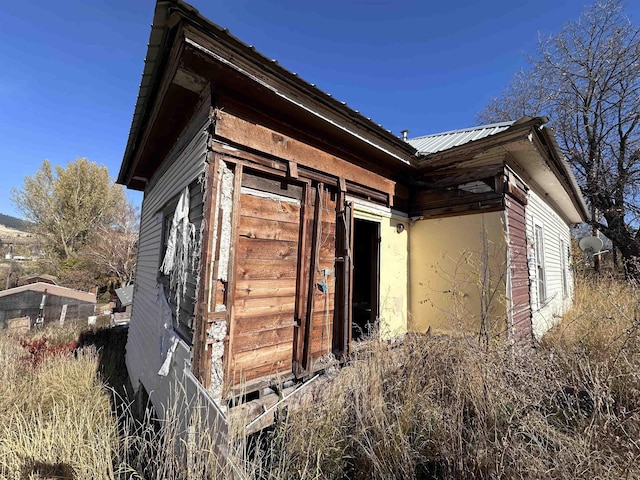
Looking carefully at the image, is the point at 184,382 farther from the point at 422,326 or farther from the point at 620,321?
the point at 620,321

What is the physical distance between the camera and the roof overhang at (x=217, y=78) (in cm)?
238

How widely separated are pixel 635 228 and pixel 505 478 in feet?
58.3

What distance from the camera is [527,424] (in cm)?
215

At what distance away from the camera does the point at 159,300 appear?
14.5 feet

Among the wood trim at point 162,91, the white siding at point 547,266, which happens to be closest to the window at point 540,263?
the white siding at point 547,266

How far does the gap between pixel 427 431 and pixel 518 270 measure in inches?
148

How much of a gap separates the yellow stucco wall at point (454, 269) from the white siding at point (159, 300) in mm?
3929

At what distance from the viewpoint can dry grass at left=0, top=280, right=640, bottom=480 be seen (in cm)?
192

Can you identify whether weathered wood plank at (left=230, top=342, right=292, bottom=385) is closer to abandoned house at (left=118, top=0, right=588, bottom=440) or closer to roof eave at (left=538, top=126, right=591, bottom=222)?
abandoned house at (left=118, top=0, right=588, bottom=440)

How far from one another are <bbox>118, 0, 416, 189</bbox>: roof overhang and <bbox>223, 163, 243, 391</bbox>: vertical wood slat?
2.96 ft

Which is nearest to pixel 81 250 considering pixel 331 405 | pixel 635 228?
pixel 331 405

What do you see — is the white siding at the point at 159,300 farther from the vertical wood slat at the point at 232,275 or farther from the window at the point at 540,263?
the window at the point at 540,263

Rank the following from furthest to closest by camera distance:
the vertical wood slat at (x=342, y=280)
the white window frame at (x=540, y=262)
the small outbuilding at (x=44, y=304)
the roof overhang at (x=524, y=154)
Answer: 1. the small outbuilding at (x=44, y=304)
2. the white window frame at (x=540, y=262)
3. the vertical wood slat at (x=342, y=280)
4. the roof overhang at (x=524, y=154)

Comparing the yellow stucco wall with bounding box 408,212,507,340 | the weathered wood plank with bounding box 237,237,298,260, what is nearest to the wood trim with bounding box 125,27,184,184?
the weathered wood plank with bounding box 237,237,298,260
